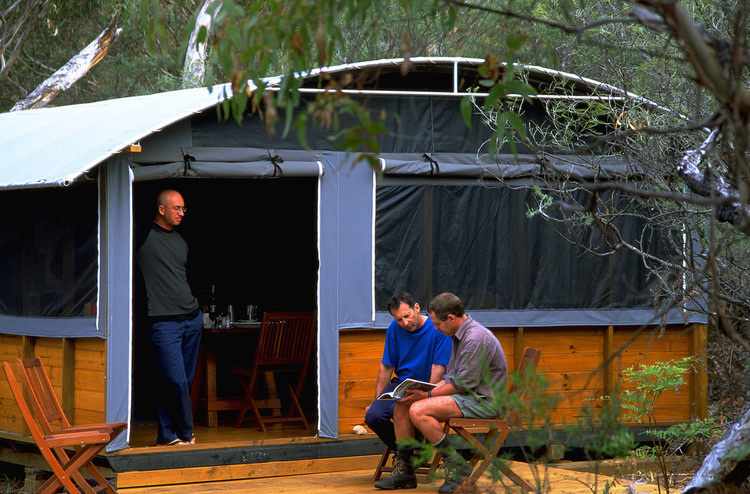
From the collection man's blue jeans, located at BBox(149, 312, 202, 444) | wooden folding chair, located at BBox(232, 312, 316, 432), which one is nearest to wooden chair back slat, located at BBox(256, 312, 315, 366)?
wooden folding chair, located at BBox(232, 312, 316, 432)

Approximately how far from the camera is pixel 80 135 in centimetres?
694

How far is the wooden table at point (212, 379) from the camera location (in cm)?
790

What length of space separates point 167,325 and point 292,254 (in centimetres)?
282

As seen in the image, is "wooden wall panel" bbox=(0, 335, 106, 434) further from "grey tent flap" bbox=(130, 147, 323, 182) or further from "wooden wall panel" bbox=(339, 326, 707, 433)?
"wooden wall panel" bbox=(339, 326, 707, 433)

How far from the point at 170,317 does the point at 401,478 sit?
1.94 meters

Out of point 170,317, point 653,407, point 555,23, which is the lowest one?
point 653,407

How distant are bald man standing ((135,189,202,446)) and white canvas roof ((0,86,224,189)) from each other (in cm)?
59

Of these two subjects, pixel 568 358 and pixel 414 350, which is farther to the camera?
pixel 568 358

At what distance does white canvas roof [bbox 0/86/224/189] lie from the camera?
6082 mm

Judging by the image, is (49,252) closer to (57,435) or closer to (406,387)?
(57,435)

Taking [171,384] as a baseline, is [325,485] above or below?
below

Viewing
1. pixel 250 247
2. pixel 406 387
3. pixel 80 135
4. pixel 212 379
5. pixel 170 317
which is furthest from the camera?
pixel 250 247

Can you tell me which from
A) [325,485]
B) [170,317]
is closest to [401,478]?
[325,485]

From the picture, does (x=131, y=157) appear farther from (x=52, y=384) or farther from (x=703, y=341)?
(x=703, y=341)
